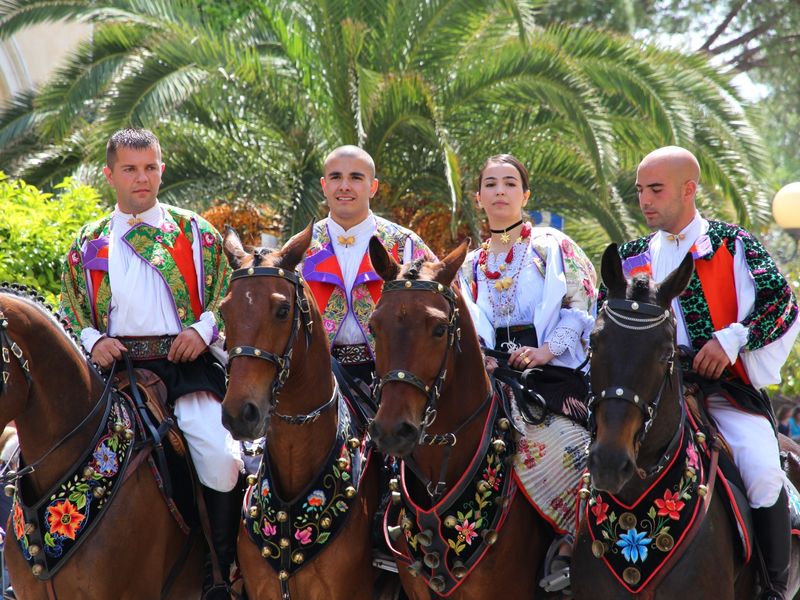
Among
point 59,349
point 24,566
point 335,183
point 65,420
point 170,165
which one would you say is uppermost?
point 335,183

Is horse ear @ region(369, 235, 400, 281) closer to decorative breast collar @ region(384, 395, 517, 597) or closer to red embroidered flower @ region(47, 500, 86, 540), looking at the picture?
decorative breast collar @ region(384, 395, 517, 597)

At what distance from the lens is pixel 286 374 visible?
184 inches

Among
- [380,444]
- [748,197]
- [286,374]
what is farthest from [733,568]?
[748,197]

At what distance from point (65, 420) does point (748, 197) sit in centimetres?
877

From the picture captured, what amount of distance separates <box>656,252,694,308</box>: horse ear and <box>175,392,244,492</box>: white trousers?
90.6 inches

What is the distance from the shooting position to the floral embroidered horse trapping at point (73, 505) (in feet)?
16.0

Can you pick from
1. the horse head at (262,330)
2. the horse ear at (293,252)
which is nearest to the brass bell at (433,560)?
the horse head at (262,330)

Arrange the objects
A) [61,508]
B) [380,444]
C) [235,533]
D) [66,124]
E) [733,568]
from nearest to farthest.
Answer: [380,444] < [733,568] < [61,508] < [235,533] < [66,124]

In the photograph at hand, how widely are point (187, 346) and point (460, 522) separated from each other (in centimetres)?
176

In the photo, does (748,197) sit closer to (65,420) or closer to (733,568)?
(733,568)

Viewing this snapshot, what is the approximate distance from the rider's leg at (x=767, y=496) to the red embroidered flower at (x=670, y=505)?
1.70ft

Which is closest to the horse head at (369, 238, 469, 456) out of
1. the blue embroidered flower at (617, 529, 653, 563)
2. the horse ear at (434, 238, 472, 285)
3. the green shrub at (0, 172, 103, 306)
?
the horse ear at (434, 238, 472, 285)

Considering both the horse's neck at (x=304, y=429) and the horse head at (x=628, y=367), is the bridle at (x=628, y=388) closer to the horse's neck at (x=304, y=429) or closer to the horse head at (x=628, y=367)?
the horse head at (x=628, y=367)

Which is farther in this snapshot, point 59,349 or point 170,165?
point 170,165
